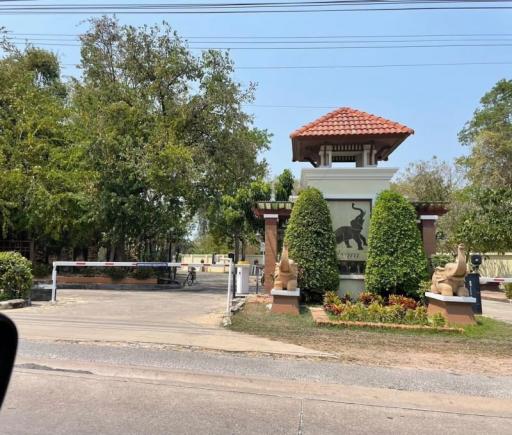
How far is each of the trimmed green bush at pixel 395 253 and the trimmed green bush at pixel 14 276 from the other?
33.6ft

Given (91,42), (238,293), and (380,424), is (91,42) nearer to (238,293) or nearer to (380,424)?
(238,293)

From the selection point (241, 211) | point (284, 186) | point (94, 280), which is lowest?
point (94, 280)

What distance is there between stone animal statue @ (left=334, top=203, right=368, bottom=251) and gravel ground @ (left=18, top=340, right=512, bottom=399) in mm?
7482

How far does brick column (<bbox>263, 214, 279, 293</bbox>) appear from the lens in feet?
54.9

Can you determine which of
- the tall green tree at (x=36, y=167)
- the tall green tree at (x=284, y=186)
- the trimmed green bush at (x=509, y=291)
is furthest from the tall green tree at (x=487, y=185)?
the tall green tree at (x=36, y=167)

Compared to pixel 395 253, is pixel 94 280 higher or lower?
lower

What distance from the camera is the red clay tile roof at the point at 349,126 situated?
584 inches

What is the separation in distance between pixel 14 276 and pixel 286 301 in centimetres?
821

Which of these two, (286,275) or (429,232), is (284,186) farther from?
(286,275)

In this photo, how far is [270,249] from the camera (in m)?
16.8

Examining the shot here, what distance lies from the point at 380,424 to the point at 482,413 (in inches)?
57.1

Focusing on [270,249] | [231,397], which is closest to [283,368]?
[231,397]

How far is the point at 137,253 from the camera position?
2798 centimetres

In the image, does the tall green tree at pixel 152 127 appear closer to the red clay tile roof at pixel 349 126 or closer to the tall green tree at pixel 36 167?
the tall green tree at pixel 36 167
